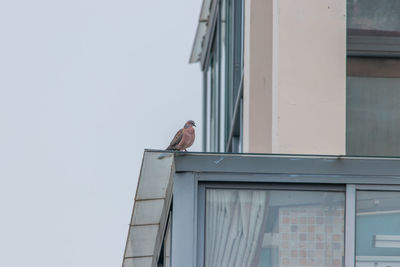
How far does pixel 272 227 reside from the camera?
10.2 m

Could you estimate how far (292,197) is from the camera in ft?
33.3

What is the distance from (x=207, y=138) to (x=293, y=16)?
12.4m

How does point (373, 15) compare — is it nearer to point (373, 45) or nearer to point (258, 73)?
point (373, 45)

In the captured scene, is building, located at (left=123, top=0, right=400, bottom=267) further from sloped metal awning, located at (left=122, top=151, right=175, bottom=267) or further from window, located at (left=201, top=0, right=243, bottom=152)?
window, located at (left=201, top=0, right=243, bottom=152)

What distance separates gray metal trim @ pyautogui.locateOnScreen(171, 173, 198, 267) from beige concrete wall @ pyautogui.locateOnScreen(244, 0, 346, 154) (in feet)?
3.73

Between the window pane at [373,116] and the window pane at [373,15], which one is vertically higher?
the window pane at [373,15]

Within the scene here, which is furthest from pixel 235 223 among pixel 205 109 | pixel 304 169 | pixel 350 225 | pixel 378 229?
pixel 205 109

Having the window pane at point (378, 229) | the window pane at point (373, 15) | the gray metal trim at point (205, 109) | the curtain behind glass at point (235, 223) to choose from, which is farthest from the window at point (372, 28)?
the gray metal trim at point (205, 109)

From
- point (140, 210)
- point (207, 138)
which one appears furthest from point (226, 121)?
point (140, 210)

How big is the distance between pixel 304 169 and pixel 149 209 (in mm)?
2556

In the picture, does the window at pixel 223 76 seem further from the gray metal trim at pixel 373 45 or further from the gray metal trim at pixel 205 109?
the gray metal trim at pixel 373 45

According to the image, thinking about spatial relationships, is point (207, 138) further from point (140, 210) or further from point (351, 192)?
point (351, 192)

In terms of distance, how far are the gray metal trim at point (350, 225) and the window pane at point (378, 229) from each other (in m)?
0.06

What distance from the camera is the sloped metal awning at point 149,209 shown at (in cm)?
1074
